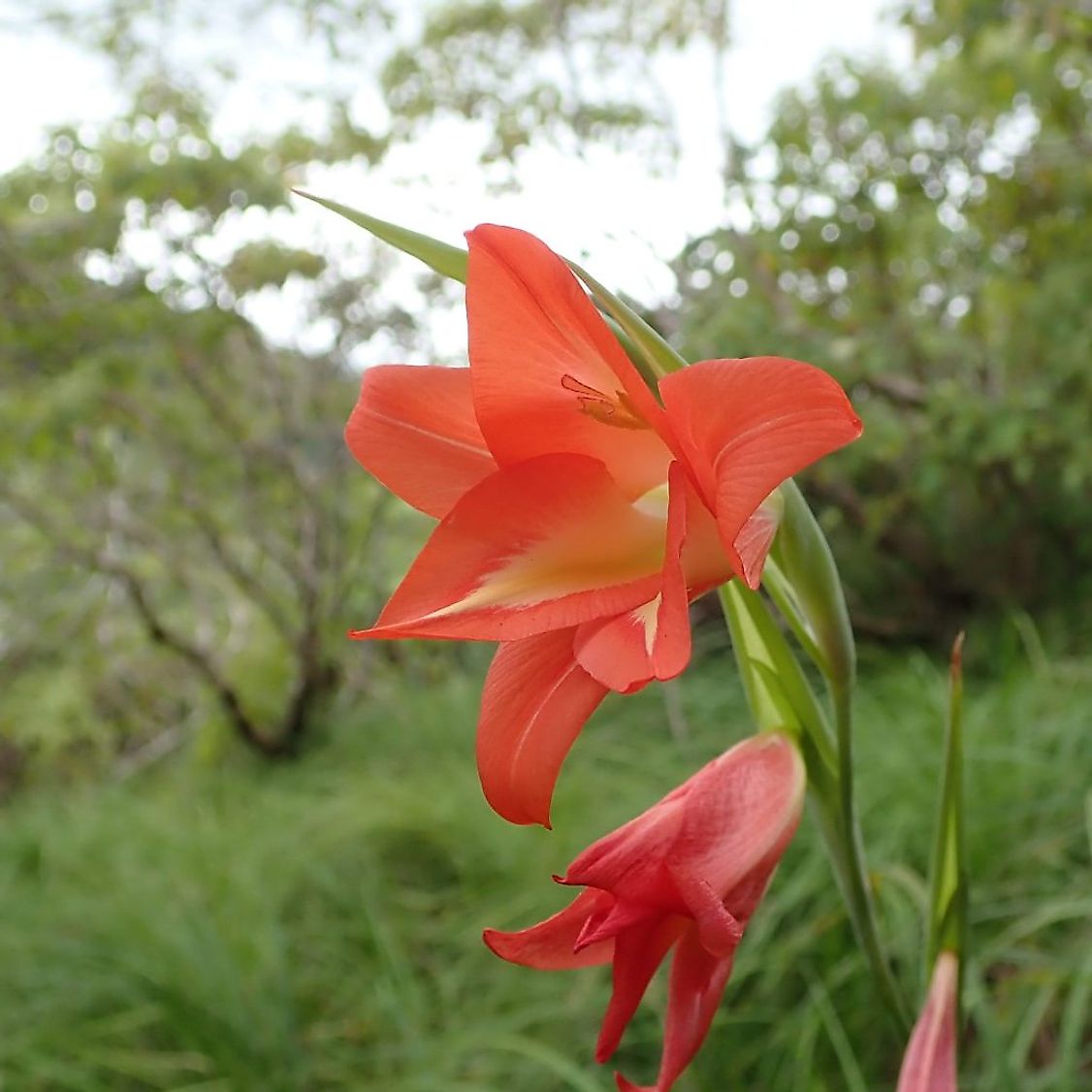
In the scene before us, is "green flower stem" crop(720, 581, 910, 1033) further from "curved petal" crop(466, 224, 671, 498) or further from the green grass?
the green grass

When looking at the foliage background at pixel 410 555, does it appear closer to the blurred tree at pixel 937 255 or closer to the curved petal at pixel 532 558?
the blurred tree at pixel 937 255

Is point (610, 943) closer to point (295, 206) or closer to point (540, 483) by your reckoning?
point (540, 483)

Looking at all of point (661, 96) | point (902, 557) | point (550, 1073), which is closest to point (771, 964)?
point (550, 1073)

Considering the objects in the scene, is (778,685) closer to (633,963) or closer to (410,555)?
(633,963)

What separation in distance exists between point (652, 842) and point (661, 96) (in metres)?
3.02

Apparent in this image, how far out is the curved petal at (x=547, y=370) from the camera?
1.09ft

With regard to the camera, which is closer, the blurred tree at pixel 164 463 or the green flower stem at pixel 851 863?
the green flower stem at pixel 851 863

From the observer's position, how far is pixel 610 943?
388 millimetres

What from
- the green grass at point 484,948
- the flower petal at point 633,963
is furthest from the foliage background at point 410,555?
the flower petal at point 633,963

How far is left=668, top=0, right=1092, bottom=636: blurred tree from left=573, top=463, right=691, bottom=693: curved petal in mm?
1677

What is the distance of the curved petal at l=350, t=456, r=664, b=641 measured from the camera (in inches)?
13.3

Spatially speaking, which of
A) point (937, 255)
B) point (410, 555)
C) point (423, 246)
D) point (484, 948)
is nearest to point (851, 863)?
point (423, 246)

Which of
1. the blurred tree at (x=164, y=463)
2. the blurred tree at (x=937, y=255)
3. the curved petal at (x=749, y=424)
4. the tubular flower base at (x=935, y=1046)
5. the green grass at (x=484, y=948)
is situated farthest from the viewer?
the blurred tree at (x=164, y=463)

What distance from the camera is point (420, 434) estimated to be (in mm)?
395
